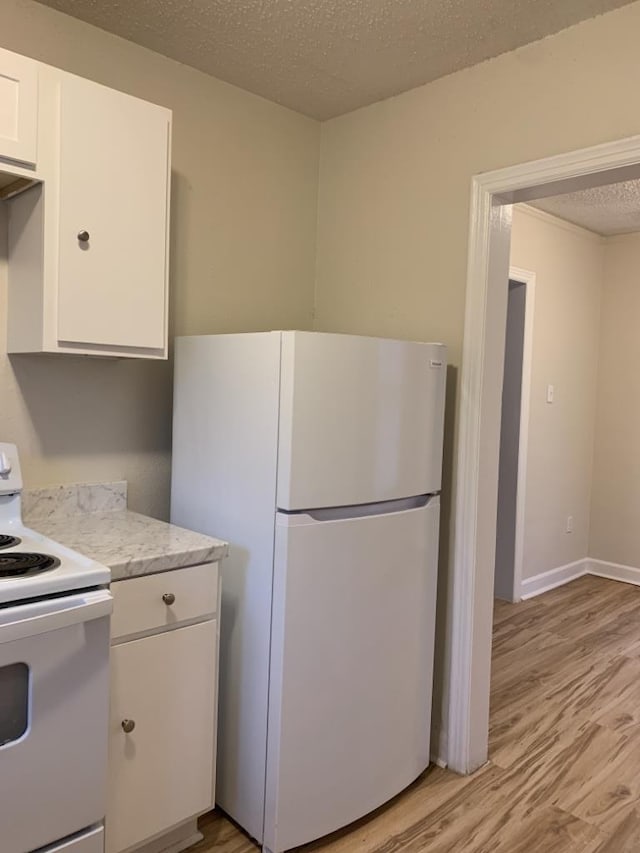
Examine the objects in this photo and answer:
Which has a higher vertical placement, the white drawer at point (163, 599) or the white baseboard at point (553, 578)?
the white drawer at point (163, 599)

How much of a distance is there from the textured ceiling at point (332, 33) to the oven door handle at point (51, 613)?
5.42 feet

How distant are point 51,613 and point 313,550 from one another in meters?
0.71

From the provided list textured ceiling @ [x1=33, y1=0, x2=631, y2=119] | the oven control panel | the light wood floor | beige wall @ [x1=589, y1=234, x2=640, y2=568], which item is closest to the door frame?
the light wood floor

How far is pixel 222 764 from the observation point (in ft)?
6.60

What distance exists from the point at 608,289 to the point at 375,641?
12.0ft

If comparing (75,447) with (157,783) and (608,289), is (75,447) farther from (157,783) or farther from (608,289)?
(608,289)

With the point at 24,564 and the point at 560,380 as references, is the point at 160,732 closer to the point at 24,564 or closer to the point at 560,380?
the point at 24,564

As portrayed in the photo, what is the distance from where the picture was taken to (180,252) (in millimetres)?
2340

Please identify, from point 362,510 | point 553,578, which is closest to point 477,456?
point 362,510

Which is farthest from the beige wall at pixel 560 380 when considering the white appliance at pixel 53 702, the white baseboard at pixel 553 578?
the white appliance at pixel 53 702

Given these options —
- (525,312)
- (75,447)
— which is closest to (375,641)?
(75,447)

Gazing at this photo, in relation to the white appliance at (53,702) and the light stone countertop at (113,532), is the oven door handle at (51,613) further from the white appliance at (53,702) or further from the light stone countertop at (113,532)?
the light stone countertop at (113,532)

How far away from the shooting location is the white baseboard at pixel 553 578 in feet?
13.9

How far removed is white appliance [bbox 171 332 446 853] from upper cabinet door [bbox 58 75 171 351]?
25cm
